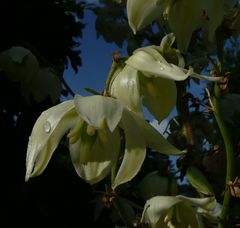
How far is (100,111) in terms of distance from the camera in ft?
2.78

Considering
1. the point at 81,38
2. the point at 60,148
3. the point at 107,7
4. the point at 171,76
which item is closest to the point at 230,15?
the point at 171,76

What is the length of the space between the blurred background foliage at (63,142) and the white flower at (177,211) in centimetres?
5

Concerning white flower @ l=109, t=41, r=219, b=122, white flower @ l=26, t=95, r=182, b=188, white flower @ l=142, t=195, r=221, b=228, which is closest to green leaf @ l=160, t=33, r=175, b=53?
white flower @ l=109, t=41, r=219, b=122

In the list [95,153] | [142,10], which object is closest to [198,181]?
[95,153]

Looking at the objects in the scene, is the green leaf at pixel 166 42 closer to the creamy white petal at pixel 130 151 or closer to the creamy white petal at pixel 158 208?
the creamy white petal at pixel 130 151

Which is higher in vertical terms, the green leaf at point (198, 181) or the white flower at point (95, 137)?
the white flower at point (95, 137)

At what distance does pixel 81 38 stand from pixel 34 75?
3.82 feet

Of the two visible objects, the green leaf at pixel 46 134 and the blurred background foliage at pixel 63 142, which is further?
the blurred background foliage at pixel 63 142

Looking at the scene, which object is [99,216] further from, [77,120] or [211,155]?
[77,120]

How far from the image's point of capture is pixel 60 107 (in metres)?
0.90

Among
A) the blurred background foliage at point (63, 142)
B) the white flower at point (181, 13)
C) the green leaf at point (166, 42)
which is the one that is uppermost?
the white flower at point (181, 13)

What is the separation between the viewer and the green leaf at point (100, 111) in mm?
847

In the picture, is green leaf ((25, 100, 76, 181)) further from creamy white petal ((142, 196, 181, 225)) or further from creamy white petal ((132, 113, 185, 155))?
creamy white petal ((142, 196, 181, 225))

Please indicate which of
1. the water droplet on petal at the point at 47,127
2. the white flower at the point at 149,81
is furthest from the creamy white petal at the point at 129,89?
the water droplet on petal at the point at 47,127
